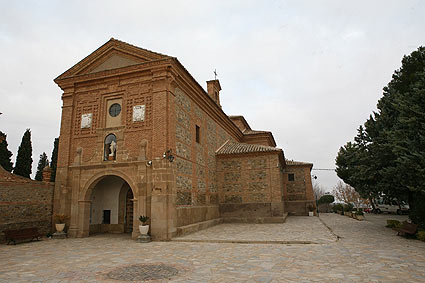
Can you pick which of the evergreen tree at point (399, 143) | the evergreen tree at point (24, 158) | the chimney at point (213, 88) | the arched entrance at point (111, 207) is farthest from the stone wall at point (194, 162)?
the evergreen tree at point (24, 158)

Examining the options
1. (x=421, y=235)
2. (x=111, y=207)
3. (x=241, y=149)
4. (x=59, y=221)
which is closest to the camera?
(x=421, y=235)

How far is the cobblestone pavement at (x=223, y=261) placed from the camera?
630cm

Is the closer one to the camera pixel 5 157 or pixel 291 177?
pixel 5 157

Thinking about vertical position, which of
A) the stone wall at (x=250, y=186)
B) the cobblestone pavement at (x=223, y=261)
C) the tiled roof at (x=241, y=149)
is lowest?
the cobblestone pavement at (x=223, y=261)

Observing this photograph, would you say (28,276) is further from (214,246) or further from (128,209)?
(128,209)

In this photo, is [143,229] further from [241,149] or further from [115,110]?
[241,149]

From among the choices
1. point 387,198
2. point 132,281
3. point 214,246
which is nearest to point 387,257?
point 214,246

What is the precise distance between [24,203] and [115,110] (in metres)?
5.99

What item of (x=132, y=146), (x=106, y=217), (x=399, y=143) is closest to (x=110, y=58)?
(x=132, y=146)

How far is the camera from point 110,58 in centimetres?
1536

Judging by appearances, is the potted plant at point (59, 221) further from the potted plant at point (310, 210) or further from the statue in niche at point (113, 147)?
the potted plant at point (310, 210)

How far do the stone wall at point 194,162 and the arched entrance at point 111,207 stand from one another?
11.1ft

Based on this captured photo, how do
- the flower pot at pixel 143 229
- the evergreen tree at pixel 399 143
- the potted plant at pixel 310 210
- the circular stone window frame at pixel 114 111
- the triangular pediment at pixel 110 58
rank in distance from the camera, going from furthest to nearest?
the potted plant at pixel 310 210
the triangular pediment at pixel 110 58
the circular stone window frame at pixel 114 111
the flower pot at pixel 143 229
the evergreen tree at pixel 399 143

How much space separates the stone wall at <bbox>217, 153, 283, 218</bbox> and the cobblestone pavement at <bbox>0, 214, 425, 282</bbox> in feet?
24.6
